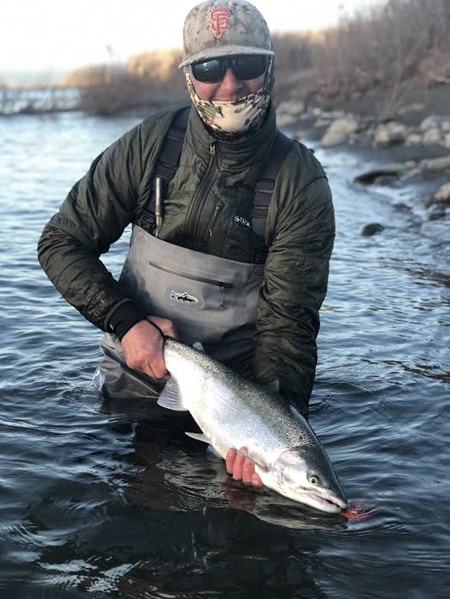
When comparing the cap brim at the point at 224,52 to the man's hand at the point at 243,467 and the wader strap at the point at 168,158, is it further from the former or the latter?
the man's hand at the point at 243,467

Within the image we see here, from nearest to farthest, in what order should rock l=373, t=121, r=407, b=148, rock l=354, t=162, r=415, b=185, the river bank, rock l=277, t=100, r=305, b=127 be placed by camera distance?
1. the river bank
2. rock l=354, t=162, r=415, b=185
3. rock l=373, t=121, r=407, b=148
4. rock l=277, t=100, r=305, b=127

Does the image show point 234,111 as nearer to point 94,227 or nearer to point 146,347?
point 94,227

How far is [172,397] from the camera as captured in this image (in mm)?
4570

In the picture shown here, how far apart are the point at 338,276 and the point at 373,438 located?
5.00m

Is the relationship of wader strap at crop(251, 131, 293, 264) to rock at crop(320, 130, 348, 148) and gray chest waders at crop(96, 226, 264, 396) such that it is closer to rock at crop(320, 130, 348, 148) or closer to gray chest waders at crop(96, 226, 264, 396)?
gray chest waders at crop(96, 226, 264, 396)

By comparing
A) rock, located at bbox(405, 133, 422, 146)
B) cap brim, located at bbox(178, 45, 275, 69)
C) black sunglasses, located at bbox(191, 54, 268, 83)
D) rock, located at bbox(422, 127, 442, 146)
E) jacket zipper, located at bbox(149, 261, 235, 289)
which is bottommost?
rock, located at bbox(405, 133, 422, 146)

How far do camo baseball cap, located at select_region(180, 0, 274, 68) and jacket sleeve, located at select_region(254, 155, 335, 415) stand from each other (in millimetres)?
729

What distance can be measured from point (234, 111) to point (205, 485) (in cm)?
201

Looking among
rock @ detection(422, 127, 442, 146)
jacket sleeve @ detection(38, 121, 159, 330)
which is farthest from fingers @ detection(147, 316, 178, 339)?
rock @ detection(422, 127, 442, 146)

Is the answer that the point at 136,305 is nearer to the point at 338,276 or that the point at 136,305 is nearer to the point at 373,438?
the point at 373,438

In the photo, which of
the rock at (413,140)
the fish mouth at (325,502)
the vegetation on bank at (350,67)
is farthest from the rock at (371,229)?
the vegetation on bank at (350,67)

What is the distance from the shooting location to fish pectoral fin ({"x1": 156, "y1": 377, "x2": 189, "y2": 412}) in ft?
14.9

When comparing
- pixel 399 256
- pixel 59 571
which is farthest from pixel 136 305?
pixel 399 256

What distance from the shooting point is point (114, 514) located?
14.2ft
